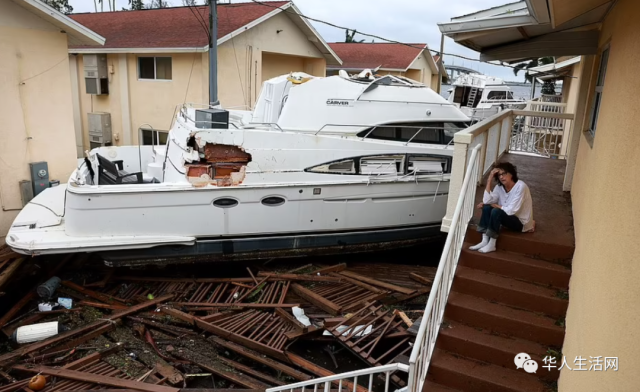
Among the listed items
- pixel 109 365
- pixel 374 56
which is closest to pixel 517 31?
pixel 109 365

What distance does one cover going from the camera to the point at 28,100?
880 cm

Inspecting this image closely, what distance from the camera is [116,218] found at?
7.18 metres

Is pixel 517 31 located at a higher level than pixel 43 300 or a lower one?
higher

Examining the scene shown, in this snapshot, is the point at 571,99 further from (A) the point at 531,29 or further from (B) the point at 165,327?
(B) the point at 165,327

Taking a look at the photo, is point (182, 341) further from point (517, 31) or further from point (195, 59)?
point (195, 59)

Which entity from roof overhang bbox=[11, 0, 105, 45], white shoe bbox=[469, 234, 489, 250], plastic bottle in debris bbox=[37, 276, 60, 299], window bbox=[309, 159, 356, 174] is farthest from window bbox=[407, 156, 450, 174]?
roof overhang bbox=[11, 0, 105, 45]

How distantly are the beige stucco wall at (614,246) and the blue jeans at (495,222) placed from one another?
0.86m

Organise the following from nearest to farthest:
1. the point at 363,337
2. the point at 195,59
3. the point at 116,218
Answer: the point at 363,337, the point at 116,218, the point at 195,59

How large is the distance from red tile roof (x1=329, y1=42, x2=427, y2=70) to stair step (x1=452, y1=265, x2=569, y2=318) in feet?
62.6

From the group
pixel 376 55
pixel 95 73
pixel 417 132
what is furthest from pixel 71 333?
pixel 376 55

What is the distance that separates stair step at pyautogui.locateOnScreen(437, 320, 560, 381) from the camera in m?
4.06

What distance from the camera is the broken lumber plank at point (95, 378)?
16.7 ft

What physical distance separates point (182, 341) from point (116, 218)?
2.15 metres

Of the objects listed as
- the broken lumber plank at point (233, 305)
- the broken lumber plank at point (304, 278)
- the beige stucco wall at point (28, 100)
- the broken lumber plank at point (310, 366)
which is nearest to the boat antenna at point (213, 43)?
the beige stucco wall at point (28, 100)
